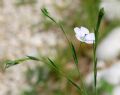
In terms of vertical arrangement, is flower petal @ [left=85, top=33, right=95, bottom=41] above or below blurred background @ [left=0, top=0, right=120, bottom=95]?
below

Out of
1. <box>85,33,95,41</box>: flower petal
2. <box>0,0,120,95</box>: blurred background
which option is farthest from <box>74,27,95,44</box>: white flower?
<box>0,0,120,95</box>: blurred background

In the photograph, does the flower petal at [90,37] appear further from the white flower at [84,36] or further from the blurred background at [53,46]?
the blurred background at [53,46]

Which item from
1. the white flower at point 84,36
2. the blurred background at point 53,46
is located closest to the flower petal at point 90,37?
the white flower at point 84,36

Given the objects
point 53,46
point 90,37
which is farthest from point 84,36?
point 53,46

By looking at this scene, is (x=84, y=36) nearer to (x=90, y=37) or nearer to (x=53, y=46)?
(x=90, y=37)

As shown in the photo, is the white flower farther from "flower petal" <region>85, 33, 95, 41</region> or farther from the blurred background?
the blurred background

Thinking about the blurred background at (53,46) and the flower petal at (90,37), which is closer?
the flower petal at (90,37)

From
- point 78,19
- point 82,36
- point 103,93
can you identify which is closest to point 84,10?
point 78,19

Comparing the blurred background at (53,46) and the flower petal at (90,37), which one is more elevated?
the blurred background at (53,46)
